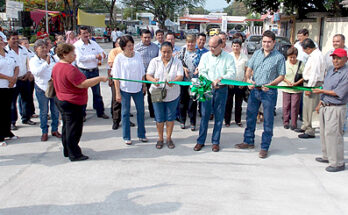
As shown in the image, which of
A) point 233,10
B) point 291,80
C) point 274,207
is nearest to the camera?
→ point 274,207

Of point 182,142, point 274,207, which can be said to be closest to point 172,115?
point 182,142

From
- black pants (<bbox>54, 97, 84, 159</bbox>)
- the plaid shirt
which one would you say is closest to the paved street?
black pants (<bbox>54, 97, 84, 159</bbox>)

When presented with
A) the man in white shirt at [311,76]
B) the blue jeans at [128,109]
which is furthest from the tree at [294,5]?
the blue jeans at [128,109]

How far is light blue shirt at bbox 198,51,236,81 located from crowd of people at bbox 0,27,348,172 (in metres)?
0.02

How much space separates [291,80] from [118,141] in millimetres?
3638

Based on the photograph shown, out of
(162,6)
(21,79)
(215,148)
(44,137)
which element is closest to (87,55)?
(21,79)

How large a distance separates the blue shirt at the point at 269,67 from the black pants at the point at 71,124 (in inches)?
109

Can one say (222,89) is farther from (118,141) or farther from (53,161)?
(53,161)

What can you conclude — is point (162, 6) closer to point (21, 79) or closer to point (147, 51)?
point (147, 51)

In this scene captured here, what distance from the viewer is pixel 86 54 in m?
6.94

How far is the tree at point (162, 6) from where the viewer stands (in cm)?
3906

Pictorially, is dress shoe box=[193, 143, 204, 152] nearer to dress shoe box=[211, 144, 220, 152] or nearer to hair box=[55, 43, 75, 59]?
dress shoe box=[211, 144, 220, 152]

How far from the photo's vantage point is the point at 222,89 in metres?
5.26

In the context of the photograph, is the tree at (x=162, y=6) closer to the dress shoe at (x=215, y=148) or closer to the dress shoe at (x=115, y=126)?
the dress shoe at (x=115, y=126)
